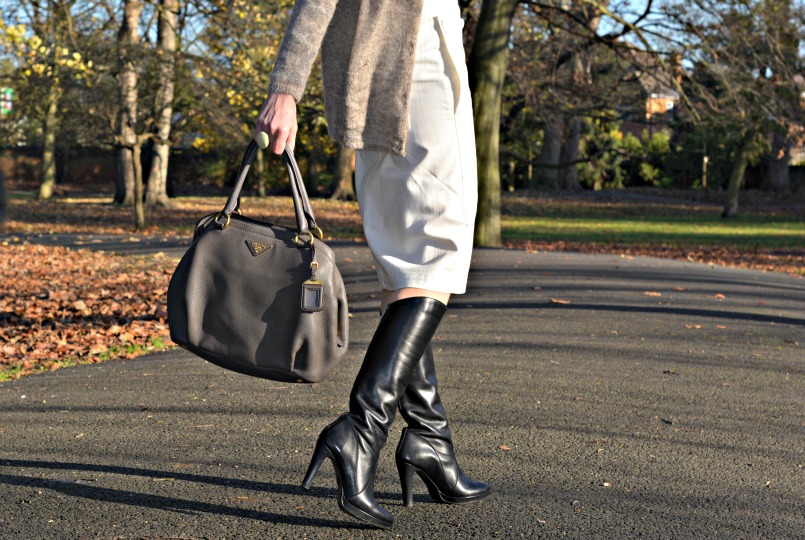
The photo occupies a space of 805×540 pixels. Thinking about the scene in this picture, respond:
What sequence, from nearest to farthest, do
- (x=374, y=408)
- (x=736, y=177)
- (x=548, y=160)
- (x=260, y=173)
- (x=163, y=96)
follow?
1. (x=374, y=408)
2. (x=163, y=96)
3. (x=736, y=177)
4. (x=260, y=173)
5. (x=548, y=160)

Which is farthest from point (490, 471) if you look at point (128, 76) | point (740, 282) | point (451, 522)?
point (128, 76)

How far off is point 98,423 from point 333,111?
1.97 meters

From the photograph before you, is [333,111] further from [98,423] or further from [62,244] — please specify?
[62,244]

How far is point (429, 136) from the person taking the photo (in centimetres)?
283

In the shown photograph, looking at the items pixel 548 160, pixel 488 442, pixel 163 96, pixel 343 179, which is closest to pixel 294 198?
pixel 488 442

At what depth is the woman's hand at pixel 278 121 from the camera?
272cm

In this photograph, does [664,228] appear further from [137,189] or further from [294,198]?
[294,198]

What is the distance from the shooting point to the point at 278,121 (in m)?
2.72

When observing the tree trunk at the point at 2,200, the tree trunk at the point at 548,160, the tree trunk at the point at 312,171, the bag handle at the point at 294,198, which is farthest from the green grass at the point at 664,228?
the tree trunk at the point at 2,200

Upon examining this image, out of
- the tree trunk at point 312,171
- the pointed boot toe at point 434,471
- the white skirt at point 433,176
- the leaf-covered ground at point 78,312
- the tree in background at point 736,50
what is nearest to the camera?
the white skirt at point 433,176

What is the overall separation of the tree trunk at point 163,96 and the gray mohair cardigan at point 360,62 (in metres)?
17.3

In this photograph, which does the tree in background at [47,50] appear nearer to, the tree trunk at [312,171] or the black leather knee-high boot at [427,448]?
the black leather knee-high boot at [427,448]

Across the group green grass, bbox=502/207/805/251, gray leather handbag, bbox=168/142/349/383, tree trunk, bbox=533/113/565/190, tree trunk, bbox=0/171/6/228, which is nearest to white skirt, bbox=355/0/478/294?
gray leather handbag, bbox=168/142/349/383

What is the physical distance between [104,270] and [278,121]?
30.9ft
